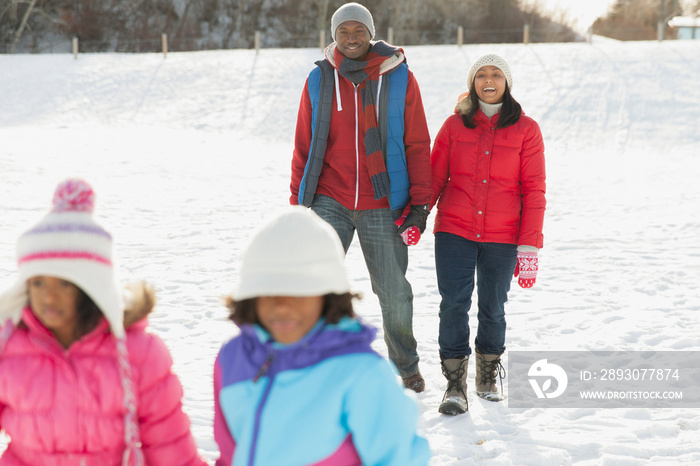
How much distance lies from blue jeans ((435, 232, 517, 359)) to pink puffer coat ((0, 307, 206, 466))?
190 centimetres

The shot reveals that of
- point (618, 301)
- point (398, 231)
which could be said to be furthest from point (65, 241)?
point (618, 301)

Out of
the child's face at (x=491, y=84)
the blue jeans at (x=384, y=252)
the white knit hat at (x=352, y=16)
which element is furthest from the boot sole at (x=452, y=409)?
the white knit hat at (x=352, y=16)

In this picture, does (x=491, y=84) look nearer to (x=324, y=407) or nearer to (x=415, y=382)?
(x=415, y=382)

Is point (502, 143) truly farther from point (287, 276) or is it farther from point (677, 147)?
point (677, 147)

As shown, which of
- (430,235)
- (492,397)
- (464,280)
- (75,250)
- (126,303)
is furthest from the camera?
(430,235)

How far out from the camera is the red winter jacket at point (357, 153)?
3.45 metres

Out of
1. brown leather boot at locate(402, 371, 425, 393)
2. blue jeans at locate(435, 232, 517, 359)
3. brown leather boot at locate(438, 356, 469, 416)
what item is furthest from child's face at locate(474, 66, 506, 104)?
brown leather boot at locate(402, 371, 425, 393)

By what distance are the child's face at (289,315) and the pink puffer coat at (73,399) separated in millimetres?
357

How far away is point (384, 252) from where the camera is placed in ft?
11.4

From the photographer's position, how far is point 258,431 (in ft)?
5.38

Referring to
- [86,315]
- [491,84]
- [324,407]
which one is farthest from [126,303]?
[491,84]

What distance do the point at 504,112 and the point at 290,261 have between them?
207 cm

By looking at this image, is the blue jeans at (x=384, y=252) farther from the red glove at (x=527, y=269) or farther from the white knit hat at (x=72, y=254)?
the white knit hat at (x=72, y=254)

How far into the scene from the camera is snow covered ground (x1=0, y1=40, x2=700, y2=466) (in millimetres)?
3521
